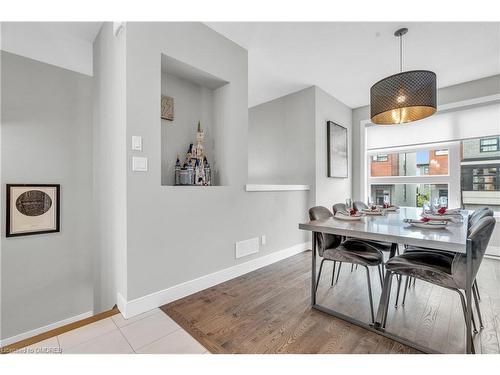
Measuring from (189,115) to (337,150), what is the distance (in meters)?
2.66

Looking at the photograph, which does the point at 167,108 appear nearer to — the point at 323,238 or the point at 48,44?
the point at 48,44

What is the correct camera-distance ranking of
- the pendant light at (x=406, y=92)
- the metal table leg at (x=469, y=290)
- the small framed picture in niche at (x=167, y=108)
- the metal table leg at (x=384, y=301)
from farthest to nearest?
1. the small framed picture in niche at (x=167, y=108)
2. the pendant light at (x=406, y=92)
3. the metal table leg at (x=384, y=301)
4. the metal table leg at (x=469, y=290)

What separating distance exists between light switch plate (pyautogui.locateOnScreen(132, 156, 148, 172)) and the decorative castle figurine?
423 mm

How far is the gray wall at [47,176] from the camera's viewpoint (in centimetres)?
241

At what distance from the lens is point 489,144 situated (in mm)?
3240

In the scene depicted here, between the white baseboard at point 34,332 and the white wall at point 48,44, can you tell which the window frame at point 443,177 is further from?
the white baseboard at point 34,332

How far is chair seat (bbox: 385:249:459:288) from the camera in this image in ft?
4.35

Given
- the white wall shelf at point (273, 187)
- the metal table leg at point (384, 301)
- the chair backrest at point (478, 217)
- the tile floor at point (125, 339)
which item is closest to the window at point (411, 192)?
the white wall shelf at point (273, 187)

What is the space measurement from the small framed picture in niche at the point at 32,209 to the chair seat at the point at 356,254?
305 cm

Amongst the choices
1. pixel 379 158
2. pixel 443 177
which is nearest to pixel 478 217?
pixel 443 177

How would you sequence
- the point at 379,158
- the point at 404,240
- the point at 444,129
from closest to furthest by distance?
1. the point at 404,240
2. the point at 444,129
3. the point at 379,158

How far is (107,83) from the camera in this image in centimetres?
211

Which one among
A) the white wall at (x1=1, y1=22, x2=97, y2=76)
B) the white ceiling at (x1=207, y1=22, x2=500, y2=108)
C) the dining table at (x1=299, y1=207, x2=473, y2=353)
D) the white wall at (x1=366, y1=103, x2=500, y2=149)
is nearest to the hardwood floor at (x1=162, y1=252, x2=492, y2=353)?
the dining table at (x1=299, y1=207, x2=473, y2=353)
